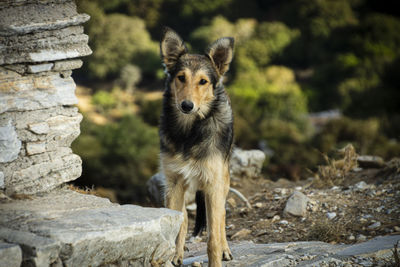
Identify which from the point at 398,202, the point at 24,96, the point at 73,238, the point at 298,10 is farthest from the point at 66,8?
the point at 298,10

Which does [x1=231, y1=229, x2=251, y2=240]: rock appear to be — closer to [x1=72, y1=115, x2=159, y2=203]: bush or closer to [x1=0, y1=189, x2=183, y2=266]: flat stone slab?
[x1=0, y1=189, x2=183, y2=266]: flat stone slab

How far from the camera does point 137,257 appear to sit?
154 inches

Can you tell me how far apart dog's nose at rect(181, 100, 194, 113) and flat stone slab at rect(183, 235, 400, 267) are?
1612 mm

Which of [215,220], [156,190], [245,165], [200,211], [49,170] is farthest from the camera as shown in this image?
[245,165]

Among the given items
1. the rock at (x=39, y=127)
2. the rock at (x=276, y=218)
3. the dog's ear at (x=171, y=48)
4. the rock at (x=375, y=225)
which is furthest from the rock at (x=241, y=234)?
the rock at (x=39, y=127)

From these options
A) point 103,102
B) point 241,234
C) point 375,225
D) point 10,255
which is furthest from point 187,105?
point 103,102

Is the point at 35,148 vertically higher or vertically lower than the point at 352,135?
higher

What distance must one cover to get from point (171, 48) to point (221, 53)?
55 cm

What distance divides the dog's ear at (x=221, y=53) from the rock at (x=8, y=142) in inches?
86.3

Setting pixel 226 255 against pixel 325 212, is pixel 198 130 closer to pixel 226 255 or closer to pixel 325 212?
pixel 226 255

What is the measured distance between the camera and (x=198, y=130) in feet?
16.7

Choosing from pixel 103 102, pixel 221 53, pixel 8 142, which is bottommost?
pixel 103 102

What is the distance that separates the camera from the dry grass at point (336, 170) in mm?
8093

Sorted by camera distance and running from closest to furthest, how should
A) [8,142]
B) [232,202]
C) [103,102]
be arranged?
[8,142], [232,202], [103,102]
